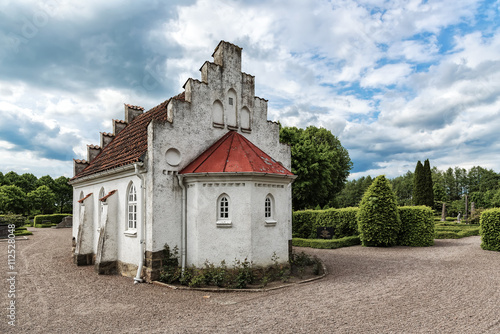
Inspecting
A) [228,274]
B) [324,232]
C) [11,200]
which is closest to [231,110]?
[228,274]

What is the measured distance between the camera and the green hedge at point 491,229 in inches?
803

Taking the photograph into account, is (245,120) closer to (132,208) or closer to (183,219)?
(183,219)

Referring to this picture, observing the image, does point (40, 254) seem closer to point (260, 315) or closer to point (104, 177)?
point (104, 177)

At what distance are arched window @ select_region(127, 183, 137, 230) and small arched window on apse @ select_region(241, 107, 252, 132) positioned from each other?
601 cm

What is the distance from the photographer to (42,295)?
11.6 meters

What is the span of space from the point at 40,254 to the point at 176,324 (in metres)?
17.7

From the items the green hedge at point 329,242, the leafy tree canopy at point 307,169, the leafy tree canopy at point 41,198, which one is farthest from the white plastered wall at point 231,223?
the leafy tree canopy at point 41,198

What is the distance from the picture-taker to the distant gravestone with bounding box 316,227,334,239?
25.1m

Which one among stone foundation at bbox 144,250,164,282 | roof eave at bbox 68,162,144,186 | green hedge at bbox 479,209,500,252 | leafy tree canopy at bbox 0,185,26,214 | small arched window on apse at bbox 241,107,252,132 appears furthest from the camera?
leafy tree canopy at bbox 0,185,26,214

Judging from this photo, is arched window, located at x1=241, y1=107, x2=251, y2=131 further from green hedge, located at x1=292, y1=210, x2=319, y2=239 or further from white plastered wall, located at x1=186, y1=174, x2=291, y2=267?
green hedge, located at x1=292, y1=210, x2=319, y2=239

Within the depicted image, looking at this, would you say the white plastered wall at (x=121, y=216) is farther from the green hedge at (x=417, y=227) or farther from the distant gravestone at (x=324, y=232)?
the green hedge at (x=417, y=227)

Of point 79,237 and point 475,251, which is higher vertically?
point 79,237

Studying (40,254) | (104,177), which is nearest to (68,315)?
(104,177)

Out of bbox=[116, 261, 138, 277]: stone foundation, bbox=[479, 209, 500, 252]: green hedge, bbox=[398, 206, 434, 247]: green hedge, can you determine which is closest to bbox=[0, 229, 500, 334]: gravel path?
bbox=[116, 261, 138, 277]: stone foundation
